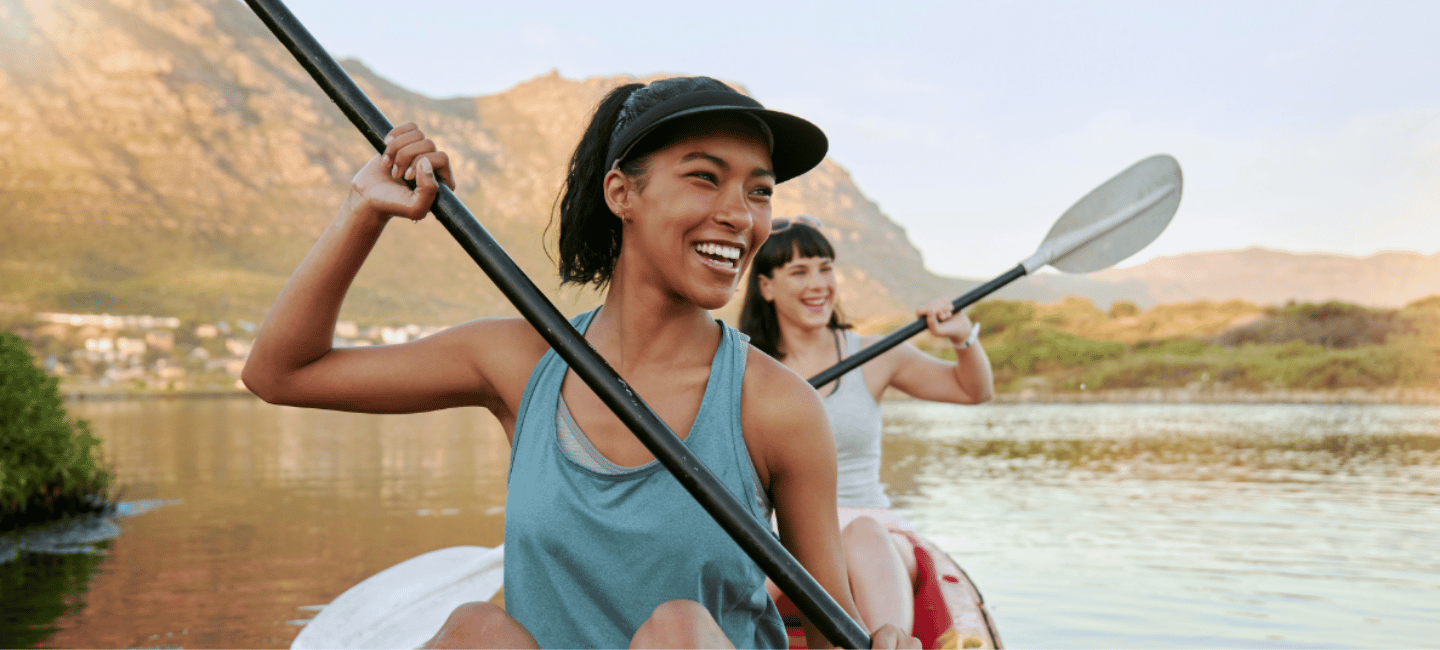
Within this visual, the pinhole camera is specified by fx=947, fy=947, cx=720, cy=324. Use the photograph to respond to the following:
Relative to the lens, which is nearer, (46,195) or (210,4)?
(46,195)

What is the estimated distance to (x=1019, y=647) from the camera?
5.95 metres

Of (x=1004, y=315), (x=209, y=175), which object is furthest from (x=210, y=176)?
(x=1004, y=315)

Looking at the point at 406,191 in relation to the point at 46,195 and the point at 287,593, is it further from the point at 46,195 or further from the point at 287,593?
the point at 46,195

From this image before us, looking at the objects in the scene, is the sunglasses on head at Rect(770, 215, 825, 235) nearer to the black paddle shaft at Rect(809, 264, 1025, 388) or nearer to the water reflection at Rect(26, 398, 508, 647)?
the black paddle shaft at Rect(809, 264, 1025, 388)

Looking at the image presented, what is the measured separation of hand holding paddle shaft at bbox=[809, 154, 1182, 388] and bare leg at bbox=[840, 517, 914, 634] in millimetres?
2050

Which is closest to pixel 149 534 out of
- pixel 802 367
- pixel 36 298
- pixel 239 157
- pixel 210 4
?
pixel 802 367

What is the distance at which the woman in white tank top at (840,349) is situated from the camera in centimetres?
407

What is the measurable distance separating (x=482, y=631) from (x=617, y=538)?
0.86 feet

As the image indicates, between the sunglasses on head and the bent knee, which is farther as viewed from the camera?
the sunglasses on head

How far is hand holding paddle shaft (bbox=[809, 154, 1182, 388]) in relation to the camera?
4.76m

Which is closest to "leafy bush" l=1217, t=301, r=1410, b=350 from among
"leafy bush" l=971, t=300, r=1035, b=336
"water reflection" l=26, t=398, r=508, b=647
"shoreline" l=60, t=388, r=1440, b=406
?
"shoreline" l=60, t=388, r=1440, b=406

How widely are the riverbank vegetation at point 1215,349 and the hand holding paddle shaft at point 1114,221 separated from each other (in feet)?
225

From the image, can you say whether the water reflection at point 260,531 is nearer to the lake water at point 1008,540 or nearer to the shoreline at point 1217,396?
the lake water at point 1008,540

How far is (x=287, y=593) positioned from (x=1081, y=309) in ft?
264
